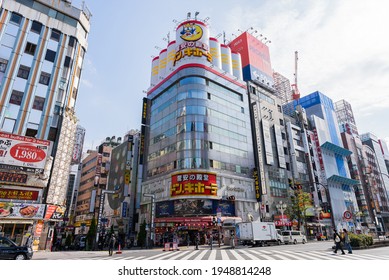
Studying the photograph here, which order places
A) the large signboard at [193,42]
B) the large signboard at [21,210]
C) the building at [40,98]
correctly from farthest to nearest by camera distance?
the large signboard at [193,42] → the building at [40,98] → the large signboard at [21,210]

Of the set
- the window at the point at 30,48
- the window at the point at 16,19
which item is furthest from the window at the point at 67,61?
the window at the point at 16,19

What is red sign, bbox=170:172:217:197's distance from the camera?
123ft

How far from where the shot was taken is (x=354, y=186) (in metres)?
79.7

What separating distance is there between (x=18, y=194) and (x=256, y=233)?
92.8 ft

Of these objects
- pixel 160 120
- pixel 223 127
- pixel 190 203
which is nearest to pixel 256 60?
pixel 223 127

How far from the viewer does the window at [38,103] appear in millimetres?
33375

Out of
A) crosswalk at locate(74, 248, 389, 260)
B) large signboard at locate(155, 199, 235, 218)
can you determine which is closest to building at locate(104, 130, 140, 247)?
large signboard at locate(155, 199, 235, 218)

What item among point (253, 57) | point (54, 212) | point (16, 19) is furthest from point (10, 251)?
point (253, 57)

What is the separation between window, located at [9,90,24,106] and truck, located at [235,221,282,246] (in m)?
33.2

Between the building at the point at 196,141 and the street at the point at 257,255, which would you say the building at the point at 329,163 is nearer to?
the building at the point at 196,141

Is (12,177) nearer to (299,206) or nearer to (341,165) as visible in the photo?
(299,206)

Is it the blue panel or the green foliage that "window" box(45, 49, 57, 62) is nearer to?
the green foliage

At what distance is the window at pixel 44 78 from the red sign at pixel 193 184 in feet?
77.5

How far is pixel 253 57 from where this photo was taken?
61.7m
